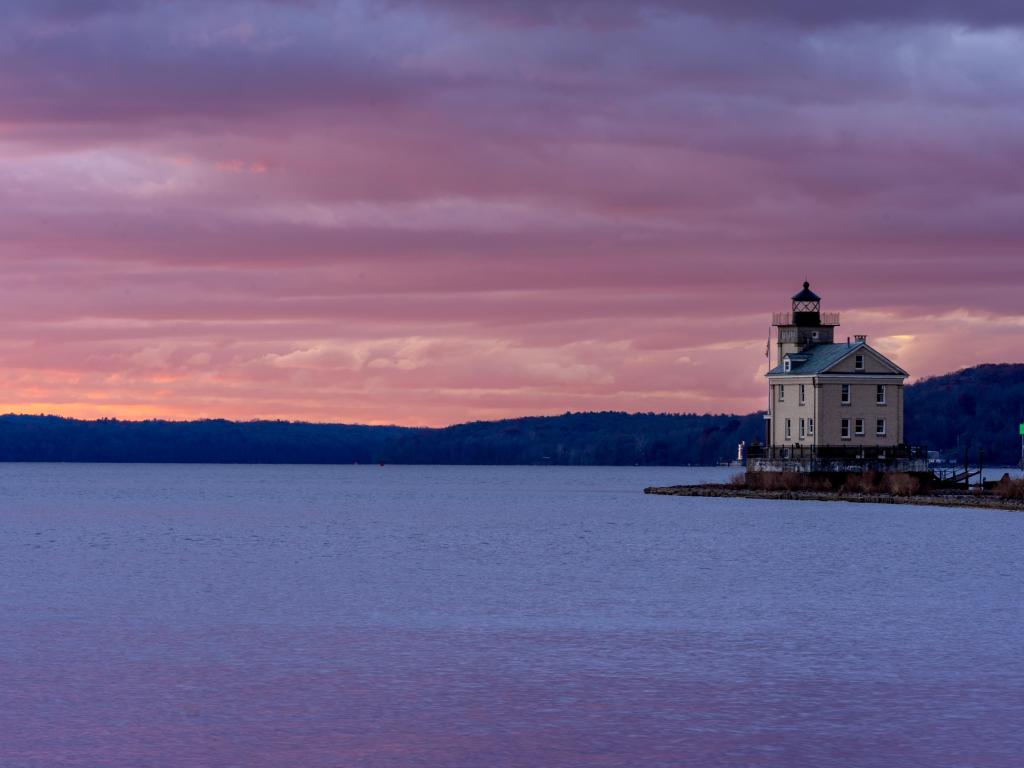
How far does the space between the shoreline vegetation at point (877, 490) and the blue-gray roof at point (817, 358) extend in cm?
808

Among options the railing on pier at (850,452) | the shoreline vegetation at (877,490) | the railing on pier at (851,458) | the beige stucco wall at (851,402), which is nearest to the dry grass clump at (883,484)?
the shoreline vegetation at (877,490)

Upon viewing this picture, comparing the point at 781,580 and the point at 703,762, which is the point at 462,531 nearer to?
the point at 781,580

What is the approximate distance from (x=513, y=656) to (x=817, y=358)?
85.3 meters

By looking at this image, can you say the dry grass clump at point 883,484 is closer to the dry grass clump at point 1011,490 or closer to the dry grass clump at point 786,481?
the dry grass clump at point 786,481

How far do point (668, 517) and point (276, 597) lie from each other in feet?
221

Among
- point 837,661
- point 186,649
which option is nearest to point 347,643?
point 186,649

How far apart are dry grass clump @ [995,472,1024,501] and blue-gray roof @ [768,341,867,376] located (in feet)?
46.1

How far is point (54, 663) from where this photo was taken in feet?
103

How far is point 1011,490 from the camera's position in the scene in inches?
4161

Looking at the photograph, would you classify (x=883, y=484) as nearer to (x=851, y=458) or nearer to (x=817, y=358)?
(x=851, y=458)

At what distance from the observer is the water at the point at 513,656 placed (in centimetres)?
2286

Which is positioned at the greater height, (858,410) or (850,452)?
(858,410)

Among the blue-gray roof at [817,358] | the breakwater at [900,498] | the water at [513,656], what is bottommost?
the water at [513,656]

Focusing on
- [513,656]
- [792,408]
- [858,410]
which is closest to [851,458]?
[858,410]
